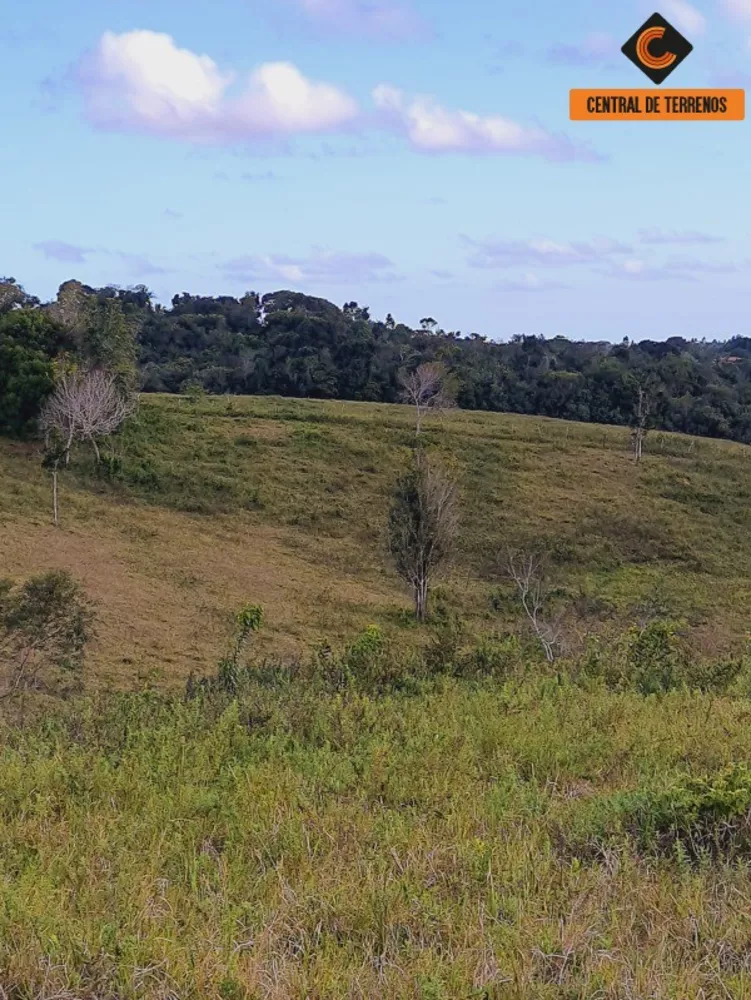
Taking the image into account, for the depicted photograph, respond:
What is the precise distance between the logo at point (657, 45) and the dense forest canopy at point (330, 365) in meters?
27.6

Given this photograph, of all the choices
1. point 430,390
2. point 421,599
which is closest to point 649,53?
point 421,599

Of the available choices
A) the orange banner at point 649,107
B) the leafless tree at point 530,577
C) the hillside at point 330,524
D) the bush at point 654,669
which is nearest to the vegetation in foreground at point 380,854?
the bush at point 654,669

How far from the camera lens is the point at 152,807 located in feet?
12.8

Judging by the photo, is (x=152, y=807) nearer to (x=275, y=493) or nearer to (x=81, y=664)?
(x=81, y=664)

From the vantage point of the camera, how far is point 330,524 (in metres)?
31.6

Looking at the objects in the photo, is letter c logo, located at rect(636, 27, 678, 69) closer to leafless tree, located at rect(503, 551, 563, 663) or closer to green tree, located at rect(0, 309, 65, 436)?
leafless tree, located at rect(503, 551, 563, 663)

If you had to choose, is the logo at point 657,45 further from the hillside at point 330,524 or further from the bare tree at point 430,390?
the bare tree at point 430,390

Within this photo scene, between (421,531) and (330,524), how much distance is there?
8080 millimetres

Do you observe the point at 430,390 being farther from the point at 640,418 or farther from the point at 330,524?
the point at 330,524

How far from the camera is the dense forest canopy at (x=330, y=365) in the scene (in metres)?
33.8

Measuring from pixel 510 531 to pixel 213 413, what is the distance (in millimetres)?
15818

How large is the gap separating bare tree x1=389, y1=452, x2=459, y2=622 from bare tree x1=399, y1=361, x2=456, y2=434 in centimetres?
1689

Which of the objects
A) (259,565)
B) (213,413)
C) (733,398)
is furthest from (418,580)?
(733,398)

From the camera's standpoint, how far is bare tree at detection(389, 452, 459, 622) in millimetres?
23938
